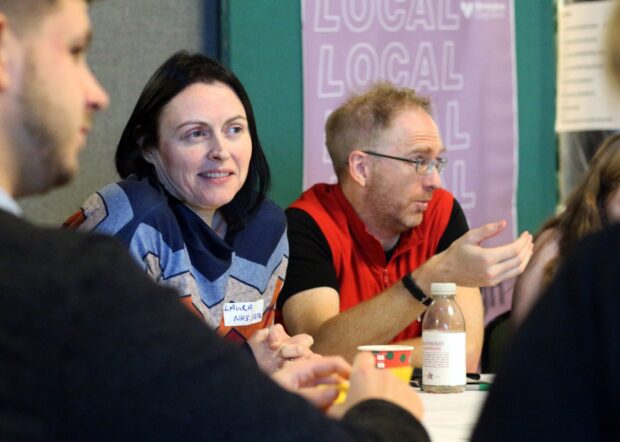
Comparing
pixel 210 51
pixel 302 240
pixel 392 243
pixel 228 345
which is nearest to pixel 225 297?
pixel 302 240

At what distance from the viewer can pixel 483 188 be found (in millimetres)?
4309

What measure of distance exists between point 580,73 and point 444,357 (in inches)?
98.6

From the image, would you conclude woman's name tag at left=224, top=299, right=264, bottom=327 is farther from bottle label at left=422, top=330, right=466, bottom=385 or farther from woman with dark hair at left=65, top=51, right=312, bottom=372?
bottle label at left=422, top=330, right=466, bottom=385

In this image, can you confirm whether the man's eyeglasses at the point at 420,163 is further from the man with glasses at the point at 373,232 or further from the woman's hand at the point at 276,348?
the woman's hand at the point at 276,348

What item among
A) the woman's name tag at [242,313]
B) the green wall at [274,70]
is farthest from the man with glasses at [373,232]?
the woman's name tag at [242,313]

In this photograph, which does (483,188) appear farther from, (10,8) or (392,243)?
(10,8)

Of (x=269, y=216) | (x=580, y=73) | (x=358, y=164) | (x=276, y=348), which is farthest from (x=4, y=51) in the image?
(x=580, y=73)

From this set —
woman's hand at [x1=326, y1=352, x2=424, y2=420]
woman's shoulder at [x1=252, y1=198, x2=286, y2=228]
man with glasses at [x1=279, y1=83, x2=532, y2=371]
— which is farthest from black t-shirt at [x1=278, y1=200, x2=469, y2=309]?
woman's hand at [x1=326, y1=352, x2=424, y2=420]

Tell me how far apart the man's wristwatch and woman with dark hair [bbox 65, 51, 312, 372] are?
350mm

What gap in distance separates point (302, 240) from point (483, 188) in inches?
49.5

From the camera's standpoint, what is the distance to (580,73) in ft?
14.9

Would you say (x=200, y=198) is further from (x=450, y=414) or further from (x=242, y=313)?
(x=450, y=414)

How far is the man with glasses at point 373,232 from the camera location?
9.91ft

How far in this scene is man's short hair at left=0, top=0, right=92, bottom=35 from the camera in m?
1.02
